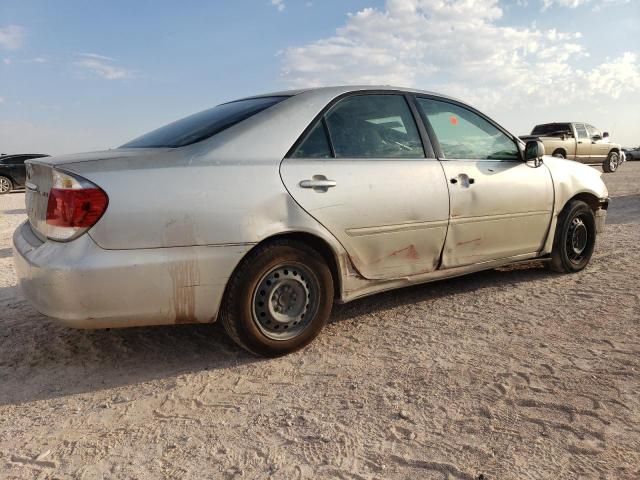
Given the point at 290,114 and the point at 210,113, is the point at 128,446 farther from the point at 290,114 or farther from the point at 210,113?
the point at 210,113

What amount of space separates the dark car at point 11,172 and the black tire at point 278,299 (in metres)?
17.7

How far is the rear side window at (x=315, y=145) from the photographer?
123 inches

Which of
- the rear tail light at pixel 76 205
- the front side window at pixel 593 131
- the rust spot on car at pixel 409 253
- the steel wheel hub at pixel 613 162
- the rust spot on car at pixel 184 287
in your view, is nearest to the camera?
the rear tail light at pixel 76 205

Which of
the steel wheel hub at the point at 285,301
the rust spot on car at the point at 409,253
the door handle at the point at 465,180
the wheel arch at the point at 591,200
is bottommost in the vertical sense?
the steel wheel hub at the point at 285,301

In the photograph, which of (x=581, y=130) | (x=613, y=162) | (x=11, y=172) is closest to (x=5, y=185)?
(x=11, y=172)

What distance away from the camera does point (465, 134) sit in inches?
158

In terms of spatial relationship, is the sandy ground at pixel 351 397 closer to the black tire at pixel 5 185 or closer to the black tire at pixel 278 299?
the black tire at pixel 278 299

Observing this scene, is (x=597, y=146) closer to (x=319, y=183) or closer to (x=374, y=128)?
(x=374, y=128)

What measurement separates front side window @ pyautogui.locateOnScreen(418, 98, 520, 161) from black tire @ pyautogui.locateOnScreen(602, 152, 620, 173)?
17296mm

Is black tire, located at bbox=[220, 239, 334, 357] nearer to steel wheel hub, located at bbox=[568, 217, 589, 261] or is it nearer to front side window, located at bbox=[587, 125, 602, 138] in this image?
steel wheel hub, located at bbox=[568, 217, 589, 261]

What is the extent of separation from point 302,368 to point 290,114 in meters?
1.49

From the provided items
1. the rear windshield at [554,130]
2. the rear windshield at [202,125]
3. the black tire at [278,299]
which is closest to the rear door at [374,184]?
the black tire at [278,299]

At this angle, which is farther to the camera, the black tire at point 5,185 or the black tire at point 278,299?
the black tire at point 5,185

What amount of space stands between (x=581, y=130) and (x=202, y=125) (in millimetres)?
17376
